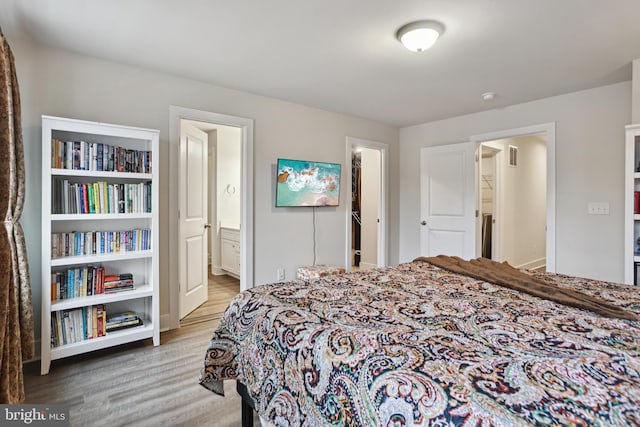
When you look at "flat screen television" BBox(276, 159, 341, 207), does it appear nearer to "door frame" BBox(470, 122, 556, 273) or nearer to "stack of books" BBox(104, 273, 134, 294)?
"stack of books" BBox(104, 273, 134, 294)

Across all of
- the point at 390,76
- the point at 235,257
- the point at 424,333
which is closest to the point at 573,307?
the point at 424,333

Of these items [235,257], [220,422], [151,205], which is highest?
[151,205]

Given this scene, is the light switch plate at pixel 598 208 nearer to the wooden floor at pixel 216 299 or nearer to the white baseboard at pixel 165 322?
the wooden floor at pixel 216 299

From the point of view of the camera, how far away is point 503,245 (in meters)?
5.63

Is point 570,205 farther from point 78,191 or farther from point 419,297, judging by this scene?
point 78,191

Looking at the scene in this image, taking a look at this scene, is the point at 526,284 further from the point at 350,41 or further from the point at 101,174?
the point at 101,174

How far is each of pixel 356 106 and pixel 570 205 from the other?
2.65 m

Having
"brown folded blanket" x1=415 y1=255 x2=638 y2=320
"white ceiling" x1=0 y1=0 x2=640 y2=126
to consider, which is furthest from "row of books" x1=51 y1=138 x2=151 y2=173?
"brown folded blanket" x1=415 y1=255 x2=638 y2=320

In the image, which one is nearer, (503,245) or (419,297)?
(419,297)

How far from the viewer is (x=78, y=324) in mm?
2518

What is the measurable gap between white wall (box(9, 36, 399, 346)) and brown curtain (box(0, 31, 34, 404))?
31 centimetres

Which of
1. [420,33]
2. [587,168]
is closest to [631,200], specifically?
[587,168]

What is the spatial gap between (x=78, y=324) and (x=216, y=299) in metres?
1.85

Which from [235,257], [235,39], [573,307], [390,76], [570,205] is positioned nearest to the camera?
[573,307]
